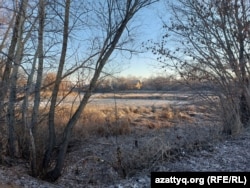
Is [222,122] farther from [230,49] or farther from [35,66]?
[35,66]

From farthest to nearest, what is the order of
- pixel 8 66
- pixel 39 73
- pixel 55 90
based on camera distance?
pixel 8 66
pixel 39 73
pixel 55 90

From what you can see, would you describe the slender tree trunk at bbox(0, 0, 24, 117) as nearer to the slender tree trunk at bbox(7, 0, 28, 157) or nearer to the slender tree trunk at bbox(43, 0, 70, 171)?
the slender tree trunk at bbox(7, 0, 28, 157)

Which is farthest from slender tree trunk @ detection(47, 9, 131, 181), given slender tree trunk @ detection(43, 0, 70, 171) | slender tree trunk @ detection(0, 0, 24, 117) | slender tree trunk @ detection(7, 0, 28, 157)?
slender tree trunk @ detection(0, 0, 24, 117)

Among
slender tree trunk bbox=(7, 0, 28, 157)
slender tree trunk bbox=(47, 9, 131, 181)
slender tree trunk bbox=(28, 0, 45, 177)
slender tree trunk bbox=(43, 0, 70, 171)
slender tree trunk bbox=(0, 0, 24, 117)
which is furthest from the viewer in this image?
slender tree trunk bbox=(0, 0, 24, 117)

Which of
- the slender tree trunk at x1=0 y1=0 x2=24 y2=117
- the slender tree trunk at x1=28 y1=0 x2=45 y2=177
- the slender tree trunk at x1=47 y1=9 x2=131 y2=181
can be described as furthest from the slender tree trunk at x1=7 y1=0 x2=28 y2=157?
the slender tree trunk at x1=47 y1=9 x2=131 y2=181

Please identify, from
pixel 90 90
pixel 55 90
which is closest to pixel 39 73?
pixel 55 90

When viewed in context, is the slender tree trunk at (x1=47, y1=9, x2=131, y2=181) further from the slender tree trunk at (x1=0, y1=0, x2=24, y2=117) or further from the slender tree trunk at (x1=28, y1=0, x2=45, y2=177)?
the slender tree trunk at (x1=0, y1=0, x2=24, y2=117)

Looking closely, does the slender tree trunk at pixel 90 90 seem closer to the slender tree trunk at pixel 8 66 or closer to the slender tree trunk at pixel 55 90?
the slender tree trunk at pixel 55 90

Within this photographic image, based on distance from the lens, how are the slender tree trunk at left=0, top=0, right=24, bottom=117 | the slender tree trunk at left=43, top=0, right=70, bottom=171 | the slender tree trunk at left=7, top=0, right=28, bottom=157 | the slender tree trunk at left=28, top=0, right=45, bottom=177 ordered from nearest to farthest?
the slender tree trunk at left=43, top=0, right=70, bottom=171 < the slender tree trunk at left=28, top=0, right=45, bottom=177 < the slender tree trunk at left=7, top=0, right=28, bottom=157 < the slender tree trunk at left=0, top=0, right=24, bottom=117

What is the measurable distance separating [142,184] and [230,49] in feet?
23.1

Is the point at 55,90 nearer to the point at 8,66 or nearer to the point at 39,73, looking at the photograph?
the point at 39,73

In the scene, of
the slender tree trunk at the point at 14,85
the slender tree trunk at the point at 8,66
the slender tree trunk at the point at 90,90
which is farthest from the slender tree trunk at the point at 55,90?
the slender tree trunk at the point at 8,66

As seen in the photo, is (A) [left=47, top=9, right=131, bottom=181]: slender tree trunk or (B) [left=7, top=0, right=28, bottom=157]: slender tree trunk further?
(B) [left=7, top=0, right=28, bottom=157]: slender tree trunk

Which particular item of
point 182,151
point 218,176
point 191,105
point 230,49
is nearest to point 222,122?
point 191,105
